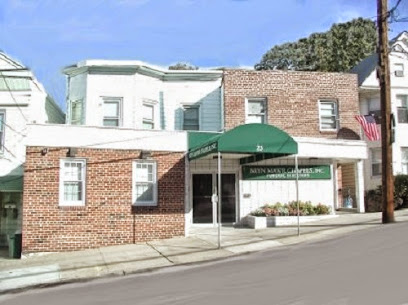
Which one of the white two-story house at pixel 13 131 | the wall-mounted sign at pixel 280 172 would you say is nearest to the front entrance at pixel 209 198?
the wall-mounted sign at pixel 280 172

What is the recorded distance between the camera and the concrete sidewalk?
1291 cm

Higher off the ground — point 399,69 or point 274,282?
point 399,69

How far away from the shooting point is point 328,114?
23438mm

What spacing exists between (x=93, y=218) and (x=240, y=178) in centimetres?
594

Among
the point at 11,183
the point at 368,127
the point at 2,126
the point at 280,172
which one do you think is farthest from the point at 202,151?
the point at 368,127

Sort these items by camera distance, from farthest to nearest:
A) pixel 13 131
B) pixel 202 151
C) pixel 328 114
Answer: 1. pixel 328 114
2. pixel 13 131
3. pixel 202 151

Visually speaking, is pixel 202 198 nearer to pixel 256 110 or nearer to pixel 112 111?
pixel 256 110

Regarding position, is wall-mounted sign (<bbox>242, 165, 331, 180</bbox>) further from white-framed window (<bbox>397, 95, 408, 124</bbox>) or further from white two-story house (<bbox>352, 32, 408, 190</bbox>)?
white-framed window (<bbox>397, 95, 408, 124</bbox>)

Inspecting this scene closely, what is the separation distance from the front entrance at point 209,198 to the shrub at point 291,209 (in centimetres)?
94

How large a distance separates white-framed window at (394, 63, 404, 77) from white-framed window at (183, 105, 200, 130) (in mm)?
11646

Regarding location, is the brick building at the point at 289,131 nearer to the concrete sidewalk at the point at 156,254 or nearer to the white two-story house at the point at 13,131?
the concrete sidewalk at the point at 156,254

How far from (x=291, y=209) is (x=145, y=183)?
576cm

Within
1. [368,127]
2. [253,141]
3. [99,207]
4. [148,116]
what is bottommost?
[99,207]

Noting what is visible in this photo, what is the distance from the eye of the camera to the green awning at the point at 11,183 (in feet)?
63.9
